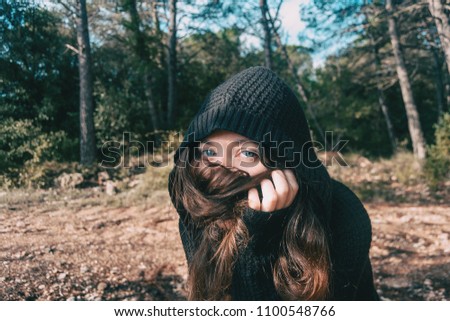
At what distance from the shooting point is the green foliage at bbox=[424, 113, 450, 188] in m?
4.22

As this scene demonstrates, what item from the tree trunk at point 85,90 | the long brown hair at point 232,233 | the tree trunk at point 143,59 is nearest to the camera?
the long brown hair at point 232,233

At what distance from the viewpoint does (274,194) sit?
109 centimetres

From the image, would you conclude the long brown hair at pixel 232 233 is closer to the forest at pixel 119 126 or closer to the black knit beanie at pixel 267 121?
the black knit beanie at pixel 267 121

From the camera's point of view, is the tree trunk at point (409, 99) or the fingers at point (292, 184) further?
the tree trunk at point (409, 99)

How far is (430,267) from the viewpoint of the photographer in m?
2.38

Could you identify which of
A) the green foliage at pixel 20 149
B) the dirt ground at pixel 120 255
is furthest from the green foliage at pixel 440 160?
the green foliage at pixel 20 149

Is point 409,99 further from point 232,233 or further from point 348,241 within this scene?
point 232,233

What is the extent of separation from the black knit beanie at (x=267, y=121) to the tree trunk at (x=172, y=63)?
1090 millimetres

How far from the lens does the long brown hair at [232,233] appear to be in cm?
122

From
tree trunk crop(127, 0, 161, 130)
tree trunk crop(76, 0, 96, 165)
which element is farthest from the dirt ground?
tree trunk crop(127, 0, 161, 130)

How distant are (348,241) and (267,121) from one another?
67 centimetres

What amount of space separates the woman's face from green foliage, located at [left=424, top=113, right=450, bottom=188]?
3735 mm
